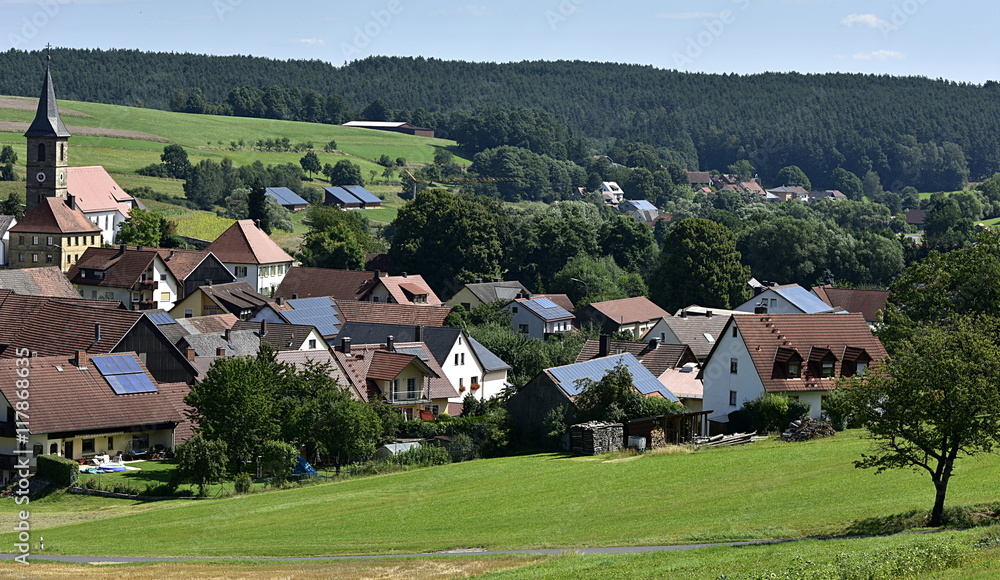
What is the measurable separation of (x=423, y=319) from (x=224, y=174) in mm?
79758

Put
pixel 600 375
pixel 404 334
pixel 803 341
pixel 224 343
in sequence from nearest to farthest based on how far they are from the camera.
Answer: pixel 600 375, pixel 803 341, pixel 224 343, pixel 404 334

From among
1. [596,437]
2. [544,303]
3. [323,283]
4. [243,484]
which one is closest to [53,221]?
[323,283]

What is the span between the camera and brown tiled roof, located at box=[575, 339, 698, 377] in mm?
61094

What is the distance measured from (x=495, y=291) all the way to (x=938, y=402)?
69276 mm

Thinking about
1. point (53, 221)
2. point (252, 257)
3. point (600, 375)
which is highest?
point (53, 221)

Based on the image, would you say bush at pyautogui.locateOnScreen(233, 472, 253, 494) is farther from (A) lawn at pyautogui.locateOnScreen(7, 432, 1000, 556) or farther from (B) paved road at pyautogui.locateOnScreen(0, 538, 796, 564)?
(B) paved road at pyautogui.locateOnScreen(0, 538, 796, 564)

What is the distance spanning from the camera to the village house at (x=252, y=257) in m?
96.7

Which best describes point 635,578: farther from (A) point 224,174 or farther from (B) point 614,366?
(A) point 224,174

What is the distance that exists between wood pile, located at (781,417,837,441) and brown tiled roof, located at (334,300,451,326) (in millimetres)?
35290

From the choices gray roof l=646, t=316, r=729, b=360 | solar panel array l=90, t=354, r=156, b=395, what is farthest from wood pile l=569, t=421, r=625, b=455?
gray roof l=646, t=316, r=729, b=360

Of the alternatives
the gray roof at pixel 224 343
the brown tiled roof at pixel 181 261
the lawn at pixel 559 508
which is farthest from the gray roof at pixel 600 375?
the brown tiled roof at pixel 181 261

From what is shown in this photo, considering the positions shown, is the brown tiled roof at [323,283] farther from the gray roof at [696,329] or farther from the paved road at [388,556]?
the paved road at [388,556]

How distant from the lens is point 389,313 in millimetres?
78062

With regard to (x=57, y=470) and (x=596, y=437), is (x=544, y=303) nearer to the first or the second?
(x=596, y=437)
